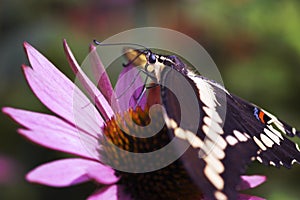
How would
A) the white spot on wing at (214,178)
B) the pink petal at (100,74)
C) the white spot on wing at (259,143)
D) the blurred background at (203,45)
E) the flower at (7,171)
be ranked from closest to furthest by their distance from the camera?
1. the white spot on wing at (214,178)
2. the white spot on wing at (259,143)
3. the pink petal at (100,74)
4. the blurred background at (203,45)
5. the flower at (7,171)

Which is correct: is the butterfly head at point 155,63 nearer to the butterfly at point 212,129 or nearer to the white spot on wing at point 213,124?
the butterfly at point 212,129

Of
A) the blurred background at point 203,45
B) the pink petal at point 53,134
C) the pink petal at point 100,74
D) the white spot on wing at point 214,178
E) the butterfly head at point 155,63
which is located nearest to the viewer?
the white spot on wing at point 214,178

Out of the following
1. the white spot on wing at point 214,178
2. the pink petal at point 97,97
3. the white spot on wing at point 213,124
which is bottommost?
the white spot on wing at point 214,178

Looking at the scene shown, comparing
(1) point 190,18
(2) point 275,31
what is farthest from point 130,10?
(2) point 275,31

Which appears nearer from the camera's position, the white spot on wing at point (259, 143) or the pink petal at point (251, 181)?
the white spot on wing at point (259, 143)

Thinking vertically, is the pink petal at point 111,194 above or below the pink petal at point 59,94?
below

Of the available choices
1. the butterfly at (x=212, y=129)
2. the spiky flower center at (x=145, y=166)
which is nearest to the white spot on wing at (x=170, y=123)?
the butterfly at (x=212, y=129)

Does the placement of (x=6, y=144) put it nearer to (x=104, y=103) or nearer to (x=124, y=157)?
(x=104, y=103)

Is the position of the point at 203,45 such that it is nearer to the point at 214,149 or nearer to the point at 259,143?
the point at 259,143
